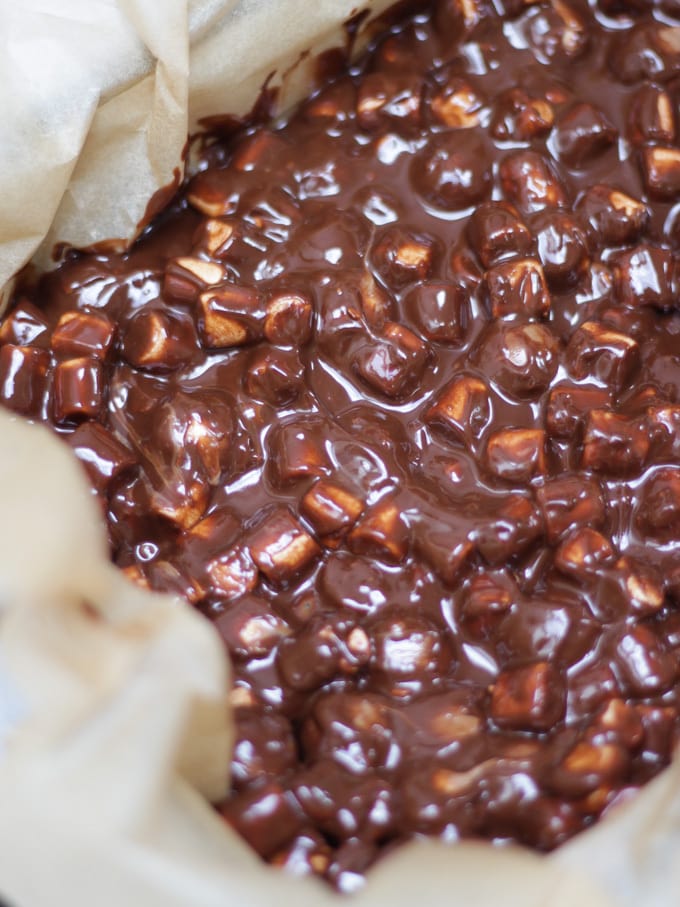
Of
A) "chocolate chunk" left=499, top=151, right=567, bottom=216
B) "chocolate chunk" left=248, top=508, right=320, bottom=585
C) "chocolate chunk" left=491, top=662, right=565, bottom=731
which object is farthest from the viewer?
"chocolate chunk" left=499, top=151, right=567, bottom=216

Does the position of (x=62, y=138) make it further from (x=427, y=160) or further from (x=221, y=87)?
(x=427, y=160)

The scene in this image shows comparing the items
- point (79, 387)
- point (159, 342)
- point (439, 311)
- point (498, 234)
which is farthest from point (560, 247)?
point (79, 387)

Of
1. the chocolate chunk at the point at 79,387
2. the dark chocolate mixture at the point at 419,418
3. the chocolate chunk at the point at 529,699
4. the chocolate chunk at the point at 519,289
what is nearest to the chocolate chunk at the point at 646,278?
the dark chocolate mixture at the point at 419,418

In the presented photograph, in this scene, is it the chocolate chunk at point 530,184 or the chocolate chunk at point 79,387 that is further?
the chocolate chunk at point 530,184

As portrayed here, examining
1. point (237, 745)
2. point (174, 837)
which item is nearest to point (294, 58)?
point (237, 745)

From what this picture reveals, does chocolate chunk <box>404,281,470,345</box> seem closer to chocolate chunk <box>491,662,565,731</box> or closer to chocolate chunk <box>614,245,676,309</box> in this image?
chocolate chunk <box>614,245,676,309</box>

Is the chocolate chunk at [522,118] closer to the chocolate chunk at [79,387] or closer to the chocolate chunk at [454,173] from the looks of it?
the chocolate chunk at [454,173]

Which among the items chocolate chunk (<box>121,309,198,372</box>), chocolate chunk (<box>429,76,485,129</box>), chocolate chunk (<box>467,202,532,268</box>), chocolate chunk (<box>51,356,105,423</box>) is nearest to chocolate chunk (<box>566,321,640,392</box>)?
chocolate chunk (<box>467,202,532,268</box>)

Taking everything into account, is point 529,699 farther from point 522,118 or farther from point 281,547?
point 522,118
